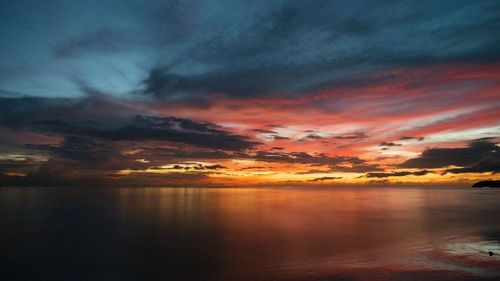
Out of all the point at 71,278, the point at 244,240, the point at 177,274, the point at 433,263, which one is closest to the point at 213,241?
the point at 244,240

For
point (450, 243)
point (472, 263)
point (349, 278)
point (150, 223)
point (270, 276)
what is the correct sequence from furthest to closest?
point (150, 223), point (450, 243), point (472, 263), point (270, 276), point (349, 278)

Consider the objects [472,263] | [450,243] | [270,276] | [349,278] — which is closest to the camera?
[349,278]

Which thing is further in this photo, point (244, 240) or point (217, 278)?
point (244, 240)

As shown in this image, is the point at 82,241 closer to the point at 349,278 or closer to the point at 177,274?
the point at 177,274

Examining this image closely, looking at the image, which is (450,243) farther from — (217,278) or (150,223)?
(150,223)

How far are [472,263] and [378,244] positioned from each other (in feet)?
40.2

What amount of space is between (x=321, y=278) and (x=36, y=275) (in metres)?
21.9

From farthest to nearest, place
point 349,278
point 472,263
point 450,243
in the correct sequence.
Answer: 1. point 450,243
2. point 472,263
3. point 349,278

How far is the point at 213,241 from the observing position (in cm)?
4106

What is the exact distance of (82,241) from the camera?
41.3 m

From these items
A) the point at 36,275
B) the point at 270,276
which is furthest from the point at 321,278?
the point at 36,275

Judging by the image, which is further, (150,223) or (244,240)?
(150,223)

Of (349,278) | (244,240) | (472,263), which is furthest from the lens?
(244,240)

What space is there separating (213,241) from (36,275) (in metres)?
18.9
